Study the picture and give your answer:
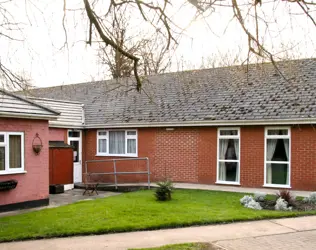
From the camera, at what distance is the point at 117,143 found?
1923 centimetres

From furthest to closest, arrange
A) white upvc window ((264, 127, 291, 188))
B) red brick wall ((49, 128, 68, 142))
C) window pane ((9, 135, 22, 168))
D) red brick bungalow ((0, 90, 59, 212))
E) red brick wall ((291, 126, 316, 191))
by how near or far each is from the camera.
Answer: red brick wall ((49, 128, 68, 142))
white upvc window ((264, 127, 291, 188))
red brick wall ((291, 126, 316, 191))
window pane ((9, 135, 22, 168))
red brick bungalow ((0, 90, 59, 212))

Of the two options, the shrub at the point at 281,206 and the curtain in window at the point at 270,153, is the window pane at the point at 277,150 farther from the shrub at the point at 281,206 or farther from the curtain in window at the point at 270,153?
the shrub at the point at 281,206

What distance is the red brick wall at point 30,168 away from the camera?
1198 cm

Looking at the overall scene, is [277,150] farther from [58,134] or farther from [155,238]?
[58,134]

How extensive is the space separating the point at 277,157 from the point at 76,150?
983cm

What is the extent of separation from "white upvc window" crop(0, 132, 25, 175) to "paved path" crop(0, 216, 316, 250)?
14.8ft

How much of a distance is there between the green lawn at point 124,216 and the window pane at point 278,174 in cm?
312

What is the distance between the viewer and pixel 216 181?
53.9ft

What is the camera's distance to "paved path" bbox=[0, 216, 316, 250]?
7.43 m

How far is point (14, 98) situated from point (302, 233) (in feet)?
30.5

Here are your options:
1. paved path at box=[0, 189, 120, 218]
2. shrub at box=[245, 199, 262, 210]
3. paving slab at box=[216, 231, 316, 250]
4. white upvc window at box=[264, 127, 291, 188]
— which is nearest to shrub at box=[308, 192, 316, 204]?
shrub at box=[245, 199, 262, 210]

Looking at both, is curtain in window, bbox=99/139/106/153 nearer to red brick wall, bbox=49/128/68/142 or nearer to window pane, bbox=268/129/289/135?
red brick wall, bbox=49/128/68/142

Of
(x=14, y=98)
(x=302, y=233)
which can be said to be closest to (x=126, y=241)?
(x=302, y=233)

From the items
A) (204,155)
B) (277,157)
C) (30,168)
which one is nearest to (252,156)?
(277,157)
